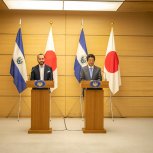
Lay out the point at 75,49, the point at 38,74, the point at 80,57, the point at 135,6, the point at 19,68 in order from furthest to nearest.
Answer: the point at 75,49
the point at 80,57
the point at 19,68
the point at 135,6
the point at 38,74

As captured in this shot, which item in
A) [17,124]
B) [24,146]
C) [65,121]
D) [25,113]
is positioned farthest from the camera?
[25,113]

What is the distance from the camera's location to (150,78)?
807 centimetres

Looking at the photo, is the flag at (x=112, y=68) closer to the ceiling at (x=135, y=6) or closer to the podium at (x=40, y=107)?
the ceiling at (x=135, y=6)

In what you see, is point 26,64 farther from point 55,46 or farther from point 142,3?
point 142,3

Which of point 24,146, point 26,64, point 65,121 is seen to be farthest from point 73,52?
point 24,146

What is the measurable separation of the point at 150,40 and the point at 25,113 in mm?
3752

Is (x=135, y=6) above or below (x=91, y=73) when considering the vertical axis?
above

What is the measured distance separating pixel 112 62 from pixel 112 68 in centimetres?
15

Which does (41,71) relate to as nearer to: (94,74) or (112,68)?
(94,74)

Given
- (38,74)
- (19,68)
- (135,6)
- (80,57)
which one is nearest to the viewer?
(38,74)

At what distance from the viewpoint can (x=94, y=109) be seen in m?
5.96

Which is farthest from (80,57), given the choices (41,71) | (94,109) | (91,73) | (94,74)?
(94,109)

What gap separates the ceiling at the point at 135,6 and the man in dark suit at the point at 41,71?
5.49ft

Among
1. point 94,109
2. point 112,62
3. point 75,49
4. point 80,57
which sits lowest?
point 94,109
